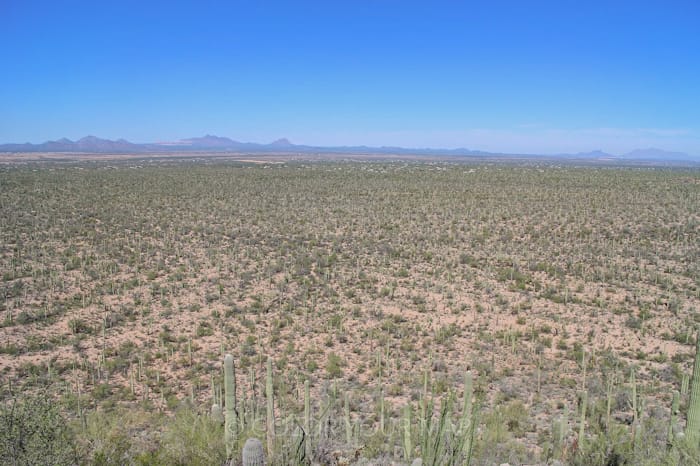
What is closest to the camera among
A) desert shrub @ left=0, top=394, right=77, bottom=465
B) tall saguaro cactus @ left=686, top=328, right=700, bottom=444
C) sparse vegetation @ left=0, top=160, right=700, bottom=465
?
desert shrub @ left=0, top=394, right=77, bottom=465

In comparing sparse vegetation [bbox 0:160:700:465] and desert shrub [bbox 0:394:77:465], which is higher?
desert shrub [bbox 0:394:77:465]

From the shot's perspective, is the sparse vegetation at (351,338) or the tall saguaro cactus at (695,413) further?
the sparse vegetation at (351,338)

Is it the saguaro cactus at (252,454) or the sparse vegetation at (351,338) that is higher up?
the saguaro cactus at (252,454)

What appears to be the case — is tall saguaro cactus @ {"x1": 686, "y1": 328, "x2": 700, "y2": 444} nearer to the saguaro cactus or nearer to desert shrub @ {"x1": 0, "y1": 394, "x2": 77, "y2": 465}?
the saguaro cactus

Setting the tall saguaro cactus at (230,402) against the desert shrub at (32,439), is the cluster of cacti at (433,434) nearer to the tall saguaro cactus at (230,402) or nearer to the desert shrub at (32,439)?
the tall saguaro cactus at (230,402)

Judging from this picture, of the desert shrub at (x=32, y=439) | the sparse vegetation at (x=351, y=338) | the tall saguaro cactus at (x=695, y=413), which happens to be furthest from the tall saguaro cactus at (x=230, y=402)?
the tall saguaro cactus at (x=695, y=413)

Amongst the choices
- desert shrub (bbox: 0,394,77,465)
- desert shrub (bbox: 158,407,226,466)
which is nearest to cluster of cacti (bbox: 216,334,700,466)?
desert shrub (bbox: 158,407,226,466)

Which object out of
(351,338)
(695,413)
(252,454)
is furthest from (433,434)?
(351,338)

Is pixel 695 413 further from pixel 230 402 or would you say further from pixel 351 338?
pixel 351 338

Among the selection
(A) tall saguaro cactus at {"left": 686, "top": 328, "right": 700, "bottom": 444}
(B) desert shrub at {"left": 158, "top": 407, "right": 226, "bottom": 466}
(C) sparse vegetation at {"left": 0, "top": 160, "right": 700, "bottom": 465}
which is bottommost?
(C) sparse vegetation at {"left": 0, "top": 160, "right": 700, "bottom": 465}

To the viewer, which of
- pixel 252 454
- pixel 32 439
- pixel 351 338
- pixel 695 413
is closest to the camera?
pixel 252 454

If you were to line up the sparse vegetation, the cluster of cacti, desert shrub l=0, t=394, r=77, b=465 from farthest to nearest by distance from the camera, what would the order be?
the sparse vegetation
the cluster of cacti
desert shrub l=0, t=394, r=77, b=465

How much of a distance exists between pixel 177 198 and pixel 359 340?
31844mm

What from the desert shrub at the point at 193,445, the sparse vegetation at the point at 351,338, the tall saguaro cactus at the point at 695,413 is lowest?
the sparse vegetation at the point at 351,338
